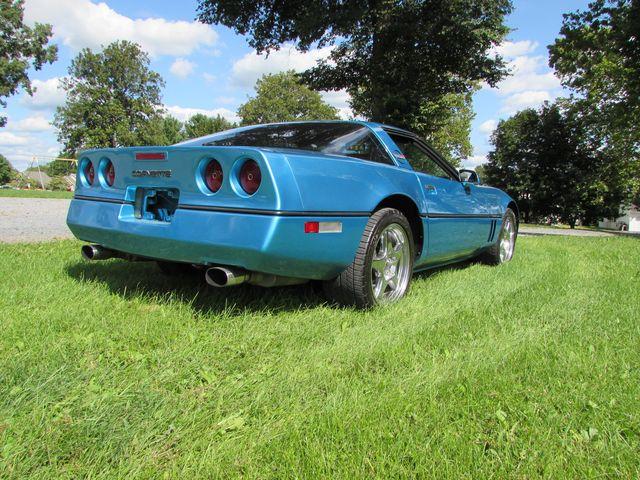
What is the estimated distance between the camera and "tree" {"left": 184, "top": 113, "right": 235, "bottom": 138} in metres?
59.2

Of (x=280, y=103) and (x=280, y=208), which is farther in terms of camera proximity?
(x=280, y=103)

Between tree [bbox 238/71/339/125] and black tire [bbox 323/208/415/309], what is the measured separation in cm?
4616

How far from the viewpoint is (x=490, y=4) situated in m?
13.0

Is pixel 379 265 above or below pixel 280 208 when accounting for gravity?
below

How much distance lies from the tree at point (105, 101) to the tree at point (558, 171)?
35.9 m

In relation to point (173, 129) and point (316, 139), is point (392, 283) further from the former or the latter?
point (173, 129)

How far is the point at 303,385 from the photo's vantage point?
1.93 m

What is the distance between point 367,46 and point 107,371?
1533 cm

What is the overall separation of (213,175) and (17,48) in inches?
1604

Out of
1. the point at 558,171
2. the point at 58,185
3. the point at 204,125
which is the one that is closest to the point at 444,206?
the point at 558,171

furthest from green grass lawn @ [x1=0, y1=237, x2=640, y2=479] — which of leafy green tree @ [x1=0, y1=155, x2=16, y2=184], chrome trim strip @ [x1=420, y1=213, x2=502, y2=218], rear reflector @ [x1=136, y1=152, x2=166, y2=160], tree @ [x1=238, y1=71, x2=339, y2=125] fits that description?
leafy green tree @ [x1=0, y1=155, x2=16, y2=184]

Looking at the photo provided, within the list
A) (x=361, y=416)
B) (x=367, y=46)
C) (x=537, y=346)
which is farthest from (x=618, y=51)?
(x=361, y=416)

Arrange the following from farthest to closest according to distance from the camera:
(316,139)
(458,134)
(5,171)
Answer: (5,171) < (458,134) < (316,139)

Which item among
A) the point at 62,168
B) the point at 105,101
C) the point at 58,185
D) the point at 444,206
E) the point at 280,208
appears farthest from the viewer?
the point at 62,168
